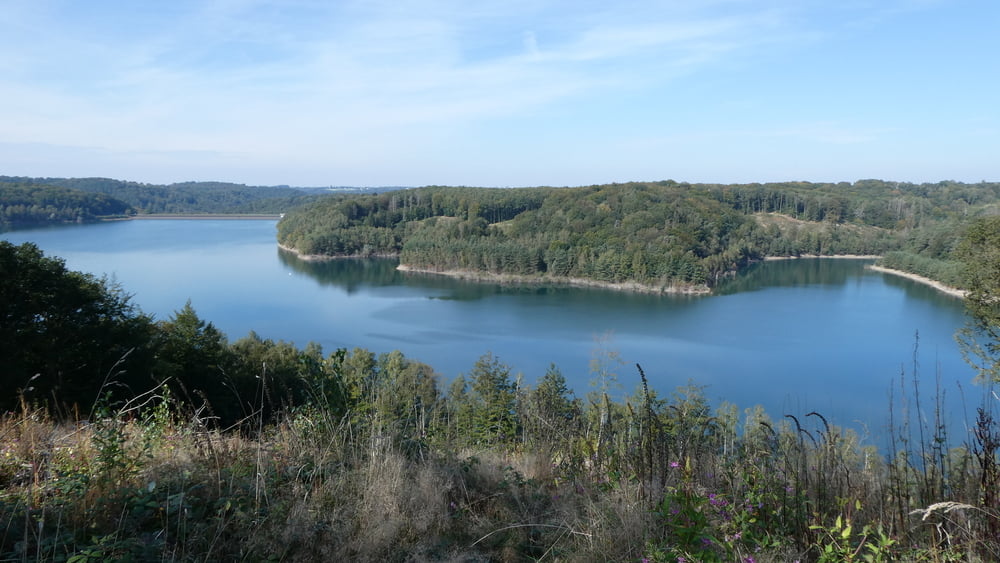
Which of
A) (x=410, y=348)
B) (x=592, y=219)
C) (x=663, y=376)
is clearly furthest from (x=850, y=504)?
(x=592, y=219)

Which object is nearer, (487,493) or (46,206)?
(487,493)

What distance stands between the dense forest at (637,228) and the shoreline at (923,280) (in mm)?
607

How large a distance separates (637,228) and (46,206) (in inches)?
2666

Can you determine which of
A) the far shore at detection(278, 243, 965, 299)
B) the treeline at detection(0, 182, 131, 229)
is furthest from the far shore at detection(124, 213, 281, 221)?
the far shore at detection(278, 243, 965, 299)

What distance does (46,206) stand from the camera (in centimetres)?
6525

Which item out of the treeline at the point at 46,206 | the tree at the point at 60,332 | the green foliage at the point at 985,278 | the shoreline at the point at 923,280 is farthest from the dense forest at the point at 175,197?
the green foliage at the point at 985,278

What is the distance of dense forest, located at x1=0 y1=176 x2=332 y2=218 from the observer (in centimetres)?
10544

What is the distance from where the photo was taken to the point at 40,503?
1.45m

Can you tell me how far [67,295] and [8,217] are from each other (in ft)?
215

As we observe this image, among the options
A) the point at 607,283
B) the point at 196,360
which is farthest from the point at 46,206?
the point at 196,360

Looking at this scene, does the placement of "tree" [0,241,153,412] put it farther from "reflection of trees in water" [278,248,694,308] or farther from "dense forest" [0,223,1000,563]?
"reflection of trees in water" [278,248,694,308]

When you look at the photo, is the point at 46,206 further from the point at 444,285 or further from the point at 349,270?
the point at 444,285

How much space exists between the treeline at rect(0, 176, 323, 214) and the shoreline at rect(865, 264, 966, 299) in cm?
9891

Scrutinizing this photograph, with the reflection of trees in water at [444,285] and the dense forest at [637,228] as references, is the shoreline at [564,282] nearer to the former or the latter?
the dense forest at [637,228]
